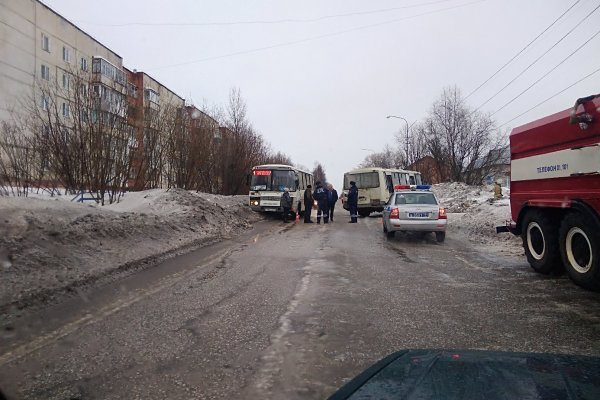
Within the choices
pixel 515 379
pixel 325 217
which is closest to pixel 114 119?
pixel 325 217

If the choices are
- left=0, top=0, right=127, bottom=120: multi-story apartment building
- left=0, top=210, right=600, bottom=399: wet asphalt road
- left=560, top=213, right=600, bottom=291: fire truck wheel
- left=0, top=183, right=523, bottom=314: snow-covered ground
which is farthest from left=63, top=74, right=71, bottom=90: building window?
left=560, top=213, right=600, bottom=291: fire truck wheel

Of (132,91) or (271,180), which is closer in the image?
(132,91)

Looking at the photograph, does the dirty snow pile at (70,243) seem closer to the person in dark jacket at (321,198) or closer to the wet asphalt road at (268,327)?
the wet asphalt road at (268,327)

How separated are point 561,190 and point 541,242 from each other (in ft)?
4.95

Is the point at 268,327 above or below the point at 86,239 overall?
below

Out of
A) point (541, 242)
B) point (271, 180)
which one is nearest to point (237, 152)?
point (271, 180)

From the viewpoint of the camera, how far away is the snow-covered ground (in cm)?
645

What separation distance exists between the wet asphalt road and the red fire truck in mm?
456

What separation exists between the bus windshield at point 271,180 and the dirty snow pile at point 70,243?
9.51 metres

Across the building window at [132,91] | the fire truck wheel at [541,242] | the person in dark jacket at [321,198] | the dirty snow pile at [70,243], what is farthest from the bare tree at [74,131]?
the fire truck wheel at [541,242]

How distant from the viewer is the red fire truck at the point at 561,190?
6285mm

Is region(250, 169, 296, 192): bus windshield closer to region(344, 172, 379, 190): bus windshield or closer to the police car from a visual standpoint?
region(344, 172, 379, 190): bus windshield

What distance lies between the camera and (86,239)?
867 centimetres

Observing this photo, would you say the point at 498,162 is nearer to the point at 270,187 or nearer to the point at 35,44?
the point at 270,187
